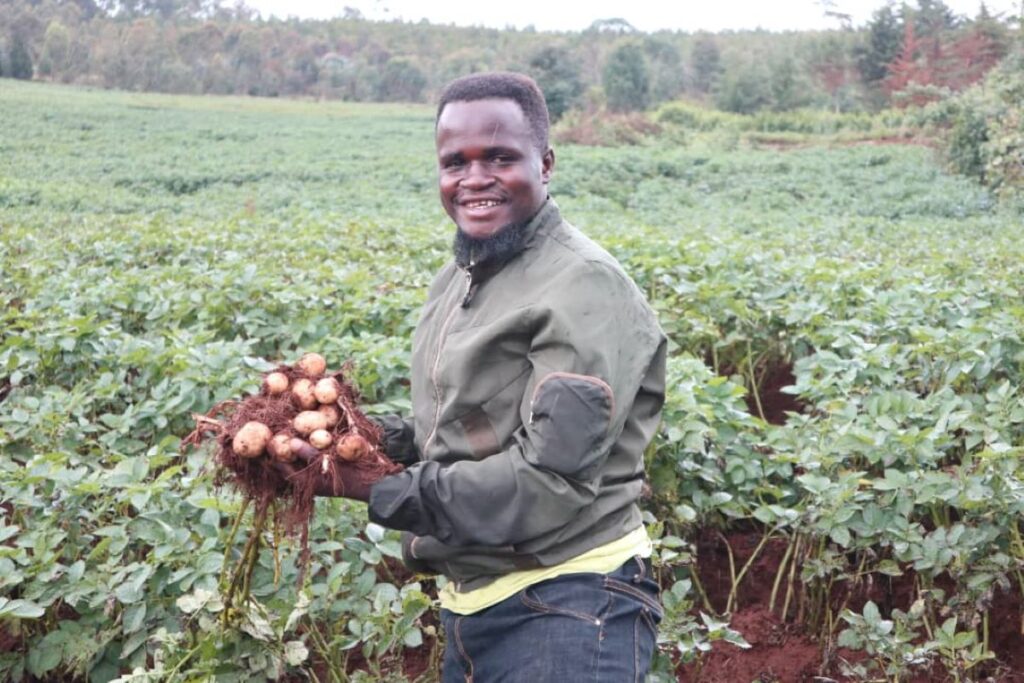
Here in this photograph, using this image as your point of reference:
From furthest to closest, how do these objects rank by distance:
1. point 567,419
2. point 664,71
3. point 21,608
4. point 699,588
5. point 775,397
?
point 664,71 → point 775,397 → point 699,588 → point 21,608 → point 567,419

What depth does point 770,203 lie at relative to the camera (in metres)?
19.2

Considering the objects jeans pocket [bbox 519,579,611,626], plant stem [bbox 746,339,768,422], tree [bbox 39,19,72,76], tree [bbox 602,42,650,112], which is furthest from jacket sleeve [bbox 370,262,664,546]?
tree [bbox 602,42,650,112]

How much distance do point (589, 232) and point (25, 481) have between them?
732 cm

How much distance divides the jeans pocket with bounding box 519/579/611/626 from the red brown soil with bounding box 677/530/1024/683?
981mm

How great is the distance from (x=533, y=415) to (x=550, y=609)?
33 cm

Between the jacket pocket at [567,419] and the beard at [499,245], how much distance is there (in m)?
0.29

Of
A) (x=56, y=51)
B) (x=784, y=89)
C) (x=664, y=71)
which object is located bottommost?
(x=784, y=89)

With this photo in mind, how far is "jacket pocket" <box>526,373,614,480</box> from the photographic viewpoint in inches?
60.2

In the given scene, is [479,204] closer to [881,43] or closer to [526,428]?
[526,428]

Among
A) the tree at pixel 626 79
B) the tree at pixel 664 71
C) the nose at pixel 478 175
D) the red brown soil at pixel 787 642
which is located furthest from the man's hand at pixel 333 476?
the tree at pixel 664 71

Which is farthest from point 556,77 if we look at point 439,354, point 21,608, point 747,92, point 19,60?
point 439,354

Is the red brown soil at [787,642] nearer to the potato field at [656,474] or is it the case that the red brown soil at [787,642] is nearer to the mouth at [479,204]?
the potato field at [656,474]

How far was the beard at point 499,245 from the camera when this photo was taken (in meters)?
1.75

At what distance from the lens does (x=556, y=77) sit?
126 feet
